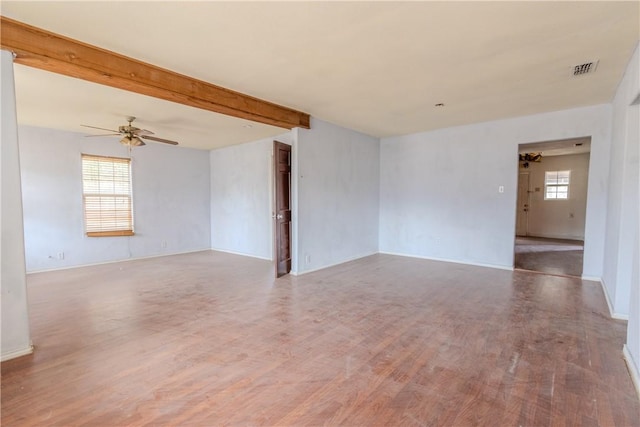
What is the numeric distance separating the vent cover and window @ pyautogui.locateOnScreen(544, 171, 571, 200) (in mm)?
7135

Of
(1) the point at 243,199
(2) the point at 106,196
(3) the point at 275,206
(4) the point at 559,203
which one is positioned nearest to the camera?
(3) the point at 275,206

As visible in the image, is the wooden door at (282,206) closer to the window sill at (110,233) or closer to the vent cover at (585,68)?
the window sill at (110,233)

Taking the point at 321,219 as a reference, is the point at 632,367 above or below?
below

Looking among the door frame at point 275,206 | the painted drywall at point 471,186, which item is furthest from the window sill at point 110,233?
the painted drywall at point 471,186

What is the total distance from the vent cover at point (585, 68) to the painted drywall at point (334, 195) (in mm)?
3441

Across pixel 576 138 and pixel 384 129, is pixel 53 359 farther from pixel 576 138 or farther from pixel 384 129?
pixel 576 138

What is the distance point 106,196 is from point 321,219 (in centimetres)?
431

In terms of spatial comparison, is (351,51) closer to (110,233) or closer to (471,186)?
(471,186)

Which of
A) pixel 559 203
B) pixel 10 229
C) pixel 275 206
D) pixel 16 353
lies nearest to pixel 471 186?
pixel 275 206

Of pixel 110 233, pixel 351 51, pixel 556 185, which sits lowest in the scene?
pixel 110 233

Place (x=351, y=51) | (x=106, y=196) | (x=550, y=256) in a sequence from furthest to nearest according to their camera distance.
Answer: (x=550, y=256) < (x=106, y=196) < (x=351, y=51)

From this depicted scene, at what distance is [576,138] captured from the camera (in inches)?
184

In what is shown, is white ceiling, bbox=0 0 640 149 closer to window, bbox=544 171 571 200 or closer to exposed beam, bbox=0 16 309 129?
exposed beam, bbox=0 16 309 129

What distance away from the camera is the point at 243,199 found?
6.90 m
